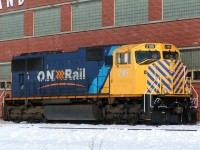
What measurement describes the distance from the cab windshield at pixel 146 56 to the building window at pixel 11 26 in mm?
15582

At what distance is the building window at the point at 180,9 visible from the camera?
2581 cm

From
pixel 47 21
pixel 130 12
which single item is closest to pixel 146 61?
pixel 130 12

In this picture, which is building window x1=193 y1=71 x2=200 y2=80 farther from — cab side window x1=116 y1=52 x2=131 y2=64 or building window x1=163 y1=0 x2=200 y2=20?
cab side window x1=116 y1=52 x2=131 y2=64

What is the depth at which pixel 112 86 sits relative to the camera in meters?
22.6

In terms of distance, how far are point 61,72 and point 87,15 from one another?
6998mm

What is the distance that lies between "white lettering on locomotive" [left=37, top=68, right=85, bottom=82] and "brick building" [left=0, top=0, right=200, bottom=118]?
16.6 ft

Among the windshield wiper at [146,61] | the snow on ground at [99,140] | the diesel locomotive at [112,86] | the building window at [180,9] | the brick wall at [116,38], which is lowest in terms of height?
the snow on ground at [99,140]

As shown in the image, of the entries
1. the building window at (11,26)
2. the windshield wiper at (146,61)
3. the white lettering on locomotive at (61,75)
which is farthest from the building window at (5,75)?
the windshield wiper at (146,61)

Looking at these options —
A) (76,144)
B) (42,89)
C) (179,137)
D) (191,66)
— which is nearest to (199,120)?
(191,66)

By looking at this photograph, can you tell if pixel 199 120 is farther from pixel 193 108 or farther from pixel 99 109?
pixel 99 109

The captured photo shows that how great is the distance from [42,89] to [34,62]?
1.63 meters

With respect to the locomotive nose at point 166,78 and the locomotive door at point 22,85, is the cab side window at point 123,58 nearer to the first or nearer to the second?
the locomotive nose at point 166,78

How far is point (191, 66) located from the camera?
84.7 feet

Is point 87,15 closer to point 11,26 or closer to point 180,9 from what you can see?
point 180,9
